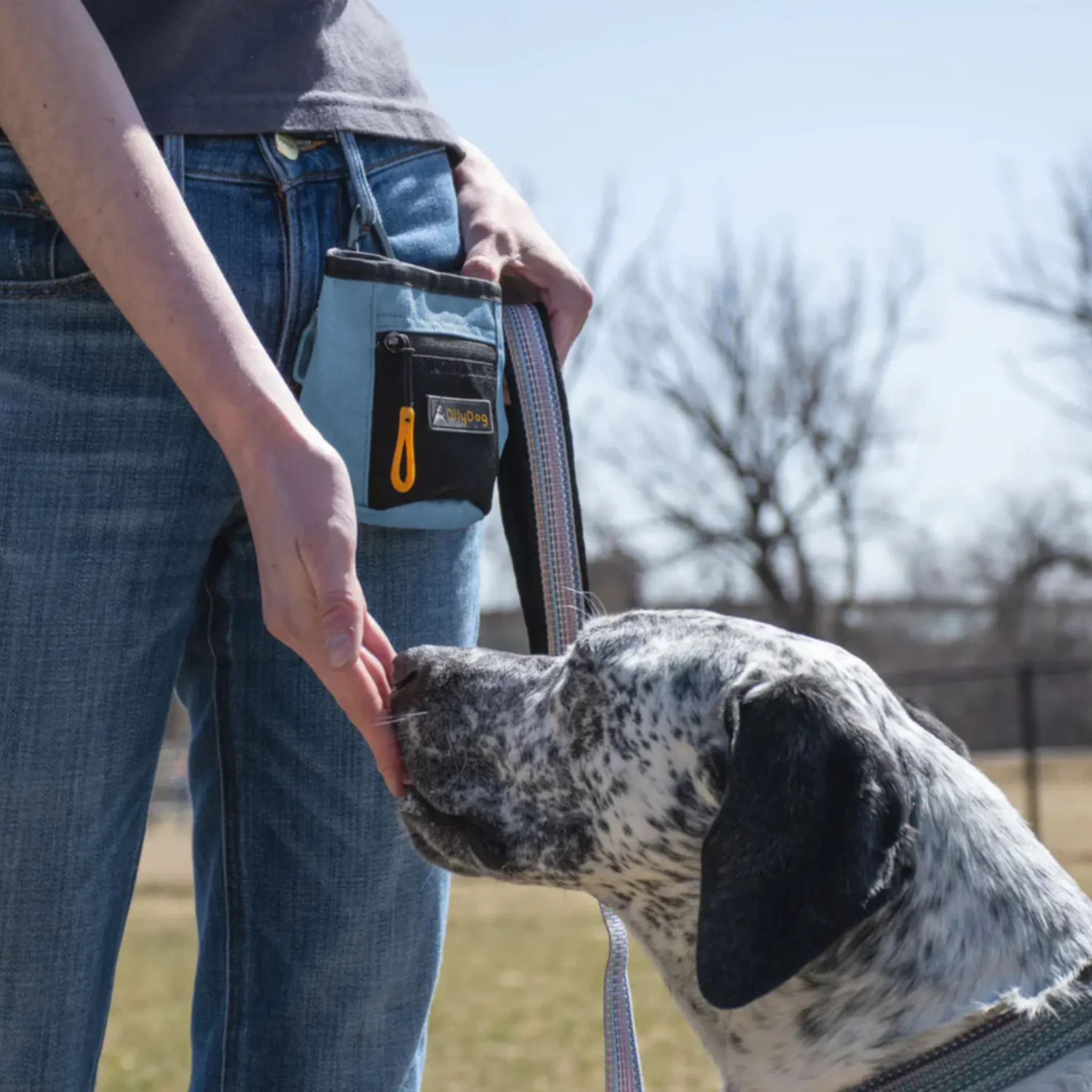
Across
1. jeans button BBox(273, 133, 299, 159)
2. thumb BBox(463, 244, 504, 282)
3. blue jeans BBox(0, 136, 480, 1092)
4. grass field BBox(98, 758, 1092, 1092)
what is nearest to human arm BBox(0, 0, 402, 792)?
blue jeans BBox(0, 136, 480, 1092)

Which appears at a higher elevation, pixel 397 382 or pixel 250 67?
pixel 250 67

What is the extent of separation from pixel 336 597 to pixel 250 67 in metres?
0.74

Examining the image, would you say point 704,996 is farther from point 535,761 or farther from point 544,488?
point 544,488

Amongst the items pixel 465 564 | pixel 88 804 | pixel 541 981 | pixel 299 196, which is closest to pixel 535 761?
pixel 465 564

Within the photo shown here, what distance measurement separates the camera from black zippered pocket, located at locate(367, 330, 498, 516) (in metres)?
2.02

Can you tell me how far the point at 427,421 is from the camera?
2.05m

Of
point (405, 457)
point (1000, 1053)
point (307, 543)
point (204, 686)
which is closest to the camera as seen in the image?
point (307, 543)

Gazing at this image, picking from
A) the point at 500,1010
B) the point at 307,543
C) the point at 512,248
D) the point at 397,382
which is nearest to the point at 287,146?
the point at 397,382

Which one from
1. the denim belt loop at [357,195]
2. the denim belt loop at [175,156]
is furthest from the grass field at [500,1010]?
the denim belt loop at [175,156]

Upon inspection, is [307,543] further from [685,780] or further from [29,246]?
[685,780]

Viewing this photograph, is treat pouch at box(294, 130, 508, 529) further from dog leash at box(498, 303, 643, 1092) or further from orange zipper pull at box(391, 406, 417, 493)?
dog leash at box(498, 303, 643, 1092)

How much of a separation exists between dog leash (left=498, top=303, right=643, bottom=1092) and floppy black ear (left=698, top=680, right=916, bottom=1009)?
16.5 inches

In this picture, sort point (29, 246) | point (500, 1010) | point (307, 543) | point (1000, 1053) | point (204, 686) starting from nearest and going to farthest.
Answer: point (307, 543)
point (29, 246)
point (1000, 1053)
point (204, 686)
point (500, 1010)

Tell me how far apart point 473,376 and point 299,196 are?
14.0 inches
